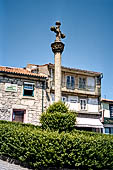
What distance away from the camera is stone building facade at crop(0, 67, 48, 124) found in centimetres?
2611

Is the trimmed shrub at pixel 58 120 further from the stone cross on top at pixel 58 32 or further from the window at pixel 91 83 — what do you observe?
the window at pixel 91 83

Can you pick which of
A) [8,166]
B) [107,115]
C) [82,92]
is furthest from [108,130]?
[8,166]

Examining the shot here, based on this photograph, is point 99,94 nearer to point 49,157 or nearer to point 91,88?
point 91,88

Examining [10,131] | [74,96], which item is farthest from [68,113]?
[74,96]

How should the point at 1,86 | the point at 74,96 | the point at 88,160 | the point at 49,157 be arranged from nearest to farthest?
the point at 49,157, the point at 88,160, the point at 1,86, the point at 74,96

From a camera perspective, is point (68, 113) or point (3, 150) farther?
point (68, 113)

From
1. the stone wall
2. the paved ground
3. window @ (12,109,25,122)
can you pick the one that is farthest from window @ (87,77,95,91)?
the paved ground

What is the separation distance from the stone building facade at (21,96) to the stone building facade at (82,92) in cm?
374

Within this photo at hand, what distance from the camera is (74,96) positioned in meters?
33.2

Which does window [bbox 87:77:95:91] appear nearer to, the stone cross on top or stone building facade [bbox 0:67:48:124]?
stone building facade [bbox 0:67:48:124]

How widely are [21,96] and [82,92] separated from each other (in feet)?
34.6

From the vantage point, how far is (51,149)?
460 inches

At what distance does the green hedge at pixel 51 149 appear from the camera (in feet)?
38.6

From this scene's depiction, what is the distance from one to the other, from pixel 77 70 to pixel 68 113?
19.1 meters
